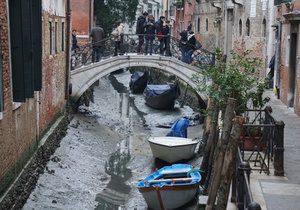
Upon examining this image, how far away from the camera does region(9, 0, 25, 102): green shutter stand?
787 cm

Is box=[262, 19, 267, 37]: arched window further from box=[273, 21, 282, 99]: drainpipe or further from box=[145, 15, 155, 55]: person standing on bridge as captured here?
box=[145, 15, 155, 55]: person standing on bridge

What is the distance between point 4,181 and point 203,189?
376 centimetres

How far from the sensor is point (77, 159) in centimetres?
1275

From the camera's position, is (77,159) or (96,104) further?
(96,104)

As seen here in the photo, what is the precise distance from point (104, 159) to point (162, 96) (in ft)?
26.1

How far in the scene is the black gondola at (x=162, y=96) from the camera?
2150cm

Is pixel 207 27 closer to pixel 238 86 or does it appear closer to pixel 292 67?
pixel 292 67

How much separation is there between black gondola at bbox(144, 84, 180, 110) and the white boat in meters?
8.11

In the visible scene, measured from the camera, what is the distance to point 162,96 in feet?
70.4

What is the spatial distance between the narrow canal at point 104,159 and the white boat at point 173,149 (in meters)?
0.26

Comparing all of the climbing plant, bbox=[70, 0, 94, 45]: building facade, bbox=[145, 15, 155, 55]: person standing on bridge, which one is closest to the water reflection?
the climbing plant

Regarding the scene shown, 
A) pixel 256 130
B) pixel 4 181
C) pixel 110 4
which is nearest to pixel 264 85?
pixel 256 130

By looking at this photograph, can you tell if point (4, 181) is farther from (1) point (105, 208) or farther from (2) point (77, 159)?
(2) point (77, 159)

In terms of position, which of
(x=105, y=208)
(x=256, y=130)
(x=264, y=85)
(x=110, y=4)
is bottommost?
(x=105, y=208)
